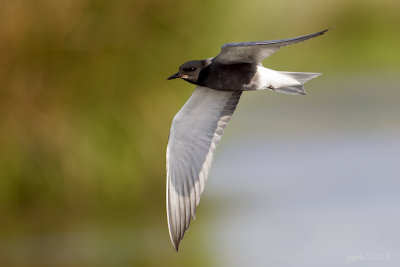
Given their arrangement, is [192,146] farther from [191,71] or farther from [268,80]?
[268,80]

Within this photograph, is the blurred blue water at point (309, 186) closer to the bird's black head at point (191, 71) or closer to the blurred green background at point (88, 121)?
the blurred green background at point (88, 121)

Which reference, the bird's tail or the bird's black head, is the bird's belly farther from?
the bird's black head

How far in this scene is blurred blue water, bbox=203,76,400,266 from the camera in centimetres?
1059

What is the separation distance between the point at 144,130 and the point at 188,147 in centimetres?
285

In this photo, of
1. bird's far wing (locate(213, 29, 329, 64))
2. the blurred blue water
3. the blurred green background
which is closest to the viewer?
bird's far wing (locate(213, 29, 329, 64))

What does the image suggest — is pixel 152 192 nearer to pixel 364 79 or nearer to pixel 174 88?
pixel 174 88

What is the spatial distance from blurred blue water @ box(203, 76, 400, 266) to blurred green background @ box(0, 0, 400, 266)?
2.67ft

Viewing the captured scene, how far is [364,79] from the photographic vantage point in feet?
63.7

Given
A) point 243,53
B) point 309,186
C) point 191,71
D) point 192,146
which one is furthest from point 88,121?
point 309,186

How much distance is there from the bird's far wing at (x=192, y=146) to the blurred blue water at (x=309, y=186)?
2607mm

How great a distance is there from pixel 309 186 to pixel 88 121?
3.89m

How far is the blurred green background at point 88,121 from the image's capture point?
1026 centimetres

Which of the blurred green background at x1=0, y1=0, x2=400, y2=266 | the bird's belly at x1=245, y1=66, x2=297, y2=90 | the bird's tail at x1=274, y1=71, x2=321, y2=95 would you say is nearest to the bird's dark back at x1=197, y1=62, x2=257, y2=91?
the bird's belly at x1=245, y1=66, x2=297, y2=90

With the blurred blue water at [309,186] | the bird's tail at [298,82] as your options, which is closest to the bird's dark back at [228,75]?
the bird's tail at [298,82]
